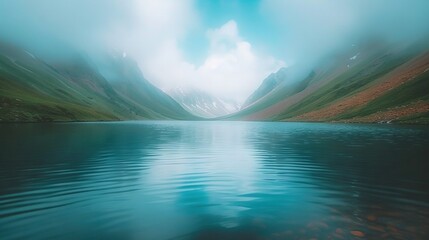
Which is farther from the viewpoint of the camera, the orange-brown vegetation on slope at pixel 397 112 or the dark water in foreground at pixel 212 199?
the orange-brown vegetation on slope at pixel 397 112

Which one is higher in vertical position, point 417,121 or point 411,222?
point 417,121

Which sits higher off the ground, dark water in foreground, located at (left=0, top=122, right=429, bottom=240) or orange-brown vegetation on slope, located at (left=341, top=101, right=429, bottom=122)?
orange-brown vegetation on slope, located at (left=341, top=101, right=429, bottom=122)

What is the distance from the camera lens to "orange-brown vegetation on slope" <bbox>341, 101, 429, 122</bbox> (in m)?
163

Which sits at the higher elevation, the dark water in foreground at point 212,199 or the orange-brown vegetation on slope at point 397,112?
the orange-brown vegetation on slope at point 397,112

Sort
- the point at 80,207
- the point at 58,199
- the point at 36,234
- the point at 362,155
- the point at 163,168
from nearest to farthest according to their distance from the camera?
1. the point at 36,234
2. the point at 80,207
3. the point at 58,199
4. the point at 163,168
5. the point at 362,155

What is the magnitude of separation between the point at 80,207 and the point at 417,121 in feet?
519

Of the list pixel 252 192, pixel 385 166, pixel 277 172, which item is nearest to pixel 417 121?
pixel 385 166

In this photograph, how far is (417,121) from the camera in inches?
5704

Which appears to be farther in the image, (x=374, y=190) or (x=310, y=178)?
(x=310, y=178)

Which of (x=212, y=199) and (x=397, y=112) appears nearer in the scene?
(x=212, y=199)

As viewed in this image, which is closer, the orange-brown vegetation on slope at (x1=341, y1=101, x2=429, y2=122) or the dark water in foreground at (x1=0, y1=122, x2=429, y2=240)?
the dark water in foreground at (x1=0, y1=122, x2=429, y2=240)

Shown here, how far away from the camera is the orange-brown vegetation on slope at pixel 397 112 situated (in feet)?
535

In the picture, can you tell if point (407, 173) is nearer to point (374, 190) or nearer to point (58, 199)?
point (374, 190)

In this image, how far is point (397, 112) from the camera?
178m
